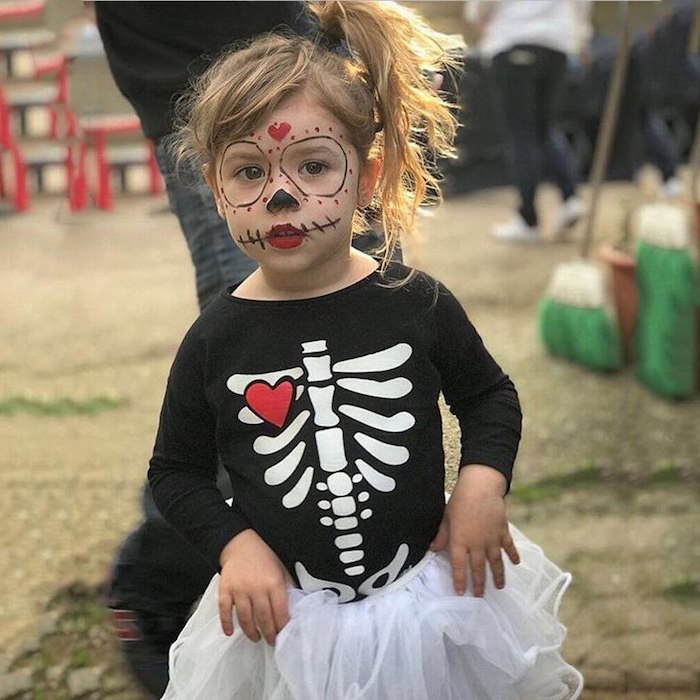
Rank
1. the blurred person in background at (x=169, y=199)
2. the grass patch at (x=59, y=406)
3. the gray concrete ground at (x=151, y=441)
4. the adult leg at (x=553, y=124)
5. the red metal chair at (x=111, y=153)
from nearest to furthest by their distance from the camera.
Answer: the blurred person in background at (x=169, y=199)
the gray concrete ground at (x=151, y=441)
the grass patch at (x=59, y=406)
the red metal chair at (x=111, y=153)
the adult leg at (x=553, y=124)

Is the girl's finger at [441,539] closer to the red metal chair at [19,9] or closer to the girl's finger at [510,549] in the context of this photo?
the girl's finger at [510,549]

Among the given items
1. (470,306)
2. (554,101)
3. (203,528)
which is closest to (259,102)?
(203,528)

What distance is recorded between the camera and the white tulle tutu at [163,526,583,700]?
1.12 meters

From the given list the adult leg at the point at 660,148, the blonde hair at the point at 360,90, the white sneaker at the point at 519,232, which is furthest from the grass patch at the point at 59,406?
the adult leg at the point at 660,148

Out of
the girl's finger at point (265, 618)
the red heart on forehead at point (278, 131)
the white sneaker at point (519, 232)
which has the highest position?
the red heart on forehead at point (278, 131)

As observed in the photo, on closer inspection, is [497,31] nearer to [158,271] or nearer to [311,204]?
[158,271]

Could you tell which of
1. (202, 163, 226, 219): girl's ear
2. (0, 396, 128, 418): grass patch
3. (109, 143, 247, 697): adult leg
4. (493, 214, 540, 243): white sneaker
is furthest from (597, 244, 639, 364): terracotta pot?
(202, 163, 226, 219): girl's ear

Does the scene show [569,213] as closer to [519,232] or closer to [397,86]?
[519,232]

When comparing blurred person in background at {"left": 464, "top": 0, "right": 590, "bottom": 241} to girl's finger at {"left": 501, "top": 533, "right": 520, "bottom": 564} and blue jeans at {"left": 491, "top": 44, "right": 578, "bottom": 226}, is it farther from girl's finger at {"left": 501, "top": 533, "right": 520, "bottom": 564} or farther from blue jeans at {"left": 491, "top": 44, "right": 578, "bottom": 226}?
girl's finger at {"left": 501, "top": 533, "right": 520, "bottom": 564}

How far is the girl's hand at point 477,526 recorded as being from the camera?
3.80 ft

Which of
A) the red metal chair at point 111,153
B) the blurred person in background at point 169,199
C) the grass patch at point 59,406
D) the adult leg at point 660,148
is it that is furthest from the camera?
the adult leg at point 660,148

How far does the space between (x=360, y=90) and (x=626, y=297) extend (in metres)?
2.18

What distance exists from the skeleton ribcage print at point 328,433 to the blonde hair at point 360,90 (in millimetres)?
143

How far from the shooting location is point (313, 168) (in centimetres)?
112
